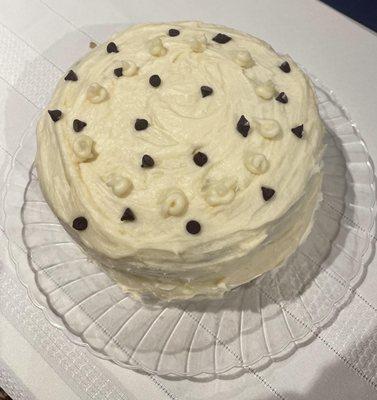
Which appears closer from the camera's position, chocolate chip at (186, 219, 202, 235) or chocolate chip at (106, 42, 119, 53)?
chocolate chip at (186, 219, 202, 235)

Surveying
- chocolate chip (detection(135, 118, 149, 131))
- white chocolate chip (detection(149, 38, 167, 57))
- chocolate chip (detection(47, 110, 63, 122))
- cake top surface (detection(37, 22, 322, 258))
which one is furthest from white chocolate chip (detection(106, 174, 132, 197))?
white chocolate chip (detection(149, 38, 167, 57))

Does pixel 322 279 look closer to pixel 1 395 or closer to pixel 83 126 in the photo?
pixel 83 126

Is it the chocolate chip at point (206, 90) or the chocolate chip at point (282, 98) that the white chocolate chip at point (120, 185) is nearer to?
the chocolate chip at point (206, 90)

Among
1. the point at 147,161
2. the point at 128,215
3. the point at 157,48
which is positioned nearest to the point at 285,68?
the point at 157,48

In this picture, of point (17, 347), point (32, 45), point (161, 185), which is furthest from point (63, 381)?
point (32, 45)

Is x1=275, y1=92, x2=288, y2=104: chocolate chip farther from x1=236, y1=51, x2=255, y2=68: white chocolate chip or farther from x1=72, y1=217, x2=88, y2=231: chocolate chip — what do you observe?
x1=72, y1=217, x2=88, y2=231: chocolate chip

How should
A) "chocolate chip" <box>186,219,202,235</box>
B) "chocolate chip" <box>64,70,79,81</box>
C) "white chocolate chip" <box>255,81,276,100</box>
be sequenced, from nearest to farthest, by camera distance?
"chocolate chip" <box>186,219,202,235</box>, "white chocolate chip" <box>255,81,276,100</box>, "chocolate chip" <box>64,70,79,81</box>

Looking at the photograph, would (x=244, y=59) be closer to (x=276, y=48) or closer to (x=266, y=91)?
(x=266, y=91)
